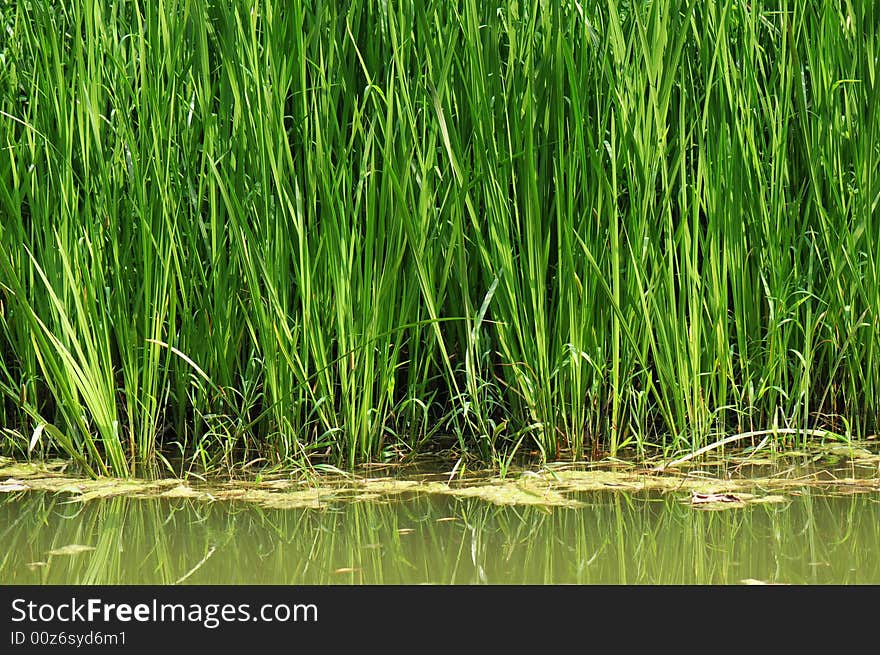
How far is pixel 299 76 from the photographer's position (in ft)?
7.75

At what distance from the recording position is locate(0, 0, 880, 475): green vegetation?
2285 mm

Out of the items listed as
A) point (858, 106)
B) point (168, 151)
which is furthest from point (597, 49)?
point (168, 151)

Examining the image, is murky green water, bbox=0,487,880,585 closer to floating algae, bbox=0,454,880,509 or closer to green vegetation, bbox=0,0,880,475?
floating algae, bbox=0,454,880,509

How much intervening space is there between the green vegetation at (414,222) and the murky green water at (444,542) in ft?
0.88

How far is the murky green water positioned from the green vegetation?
269 mm

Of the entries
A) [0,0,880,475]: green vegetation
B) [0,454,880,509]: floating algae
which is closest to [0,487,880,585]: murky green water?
[0,454,880,509]: floating algae

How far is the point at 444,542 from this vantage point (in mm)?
1878

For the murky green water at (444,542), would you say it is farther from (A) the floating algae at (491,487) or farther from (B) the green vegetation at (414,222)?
(B) the green vegetation at (414,222)

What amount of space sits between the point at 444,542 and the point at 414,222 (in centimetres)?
78

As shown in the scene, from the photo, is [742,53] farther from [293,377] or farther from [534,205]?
[293,377]

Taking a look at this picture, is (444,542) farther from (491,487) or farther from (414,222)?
(414,222)

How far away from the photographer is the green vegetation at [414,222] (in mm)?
2285

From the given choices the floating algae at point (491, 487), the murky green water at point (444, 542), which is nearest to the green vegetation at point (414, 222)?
the floating algae at point (491, 487)

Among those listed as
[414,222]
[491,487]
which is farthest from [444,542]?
[414,222]
